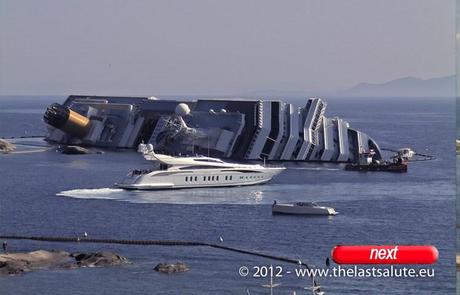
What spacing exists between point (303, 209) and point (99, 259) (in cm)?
427

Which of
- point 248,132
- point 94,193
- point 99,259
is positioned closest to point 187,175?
point 94,193

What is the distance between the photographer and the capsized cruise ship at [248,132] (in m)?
23.6

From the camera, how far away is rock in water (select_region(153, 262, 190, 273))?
10.8m

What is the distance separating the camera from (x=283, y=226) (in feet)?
46.2

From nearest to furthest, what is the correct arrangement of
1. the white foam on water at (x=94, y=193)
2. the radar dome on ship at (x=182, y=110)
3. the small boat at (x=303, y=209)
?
the small boat at (x=303, y=209) → the white foam on water at (x=94, y=193) → the radar dome on ship at (x=182, y=110)

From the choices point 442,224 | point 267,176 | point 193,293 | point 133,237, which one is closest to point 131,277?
point 193,293

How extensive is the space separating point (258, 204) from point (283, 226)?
96.0 inches

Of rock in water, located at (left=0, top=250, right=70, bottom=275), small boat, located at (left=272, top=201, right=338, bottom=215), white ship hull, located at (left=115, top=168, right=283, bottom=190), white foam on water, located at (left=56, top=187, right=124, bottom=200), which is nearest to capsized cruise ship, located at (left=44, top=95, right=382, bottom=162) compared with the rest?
white ship hull, located at (left=115, top=168, right=283, bottom=190)

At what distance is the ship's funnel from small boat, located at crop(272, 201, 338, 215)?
41.7 feet

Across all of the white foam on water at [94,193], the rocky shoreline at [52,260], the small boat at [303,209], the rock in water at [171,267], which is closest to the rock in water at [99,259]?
the rocky shoreline at [52,260]

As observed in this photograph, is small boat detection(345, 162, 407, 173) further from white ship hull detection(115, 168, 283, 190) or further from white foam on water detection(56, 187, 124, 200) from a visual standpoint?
white foam on water detection(56, 187, 124, 200)

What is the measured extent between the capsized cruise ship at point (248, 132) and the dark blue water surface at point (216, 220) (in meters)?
0.98

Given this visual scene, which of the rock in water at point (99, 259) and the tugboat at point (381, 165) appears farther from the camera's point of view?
the tugboat at point (381, 165)

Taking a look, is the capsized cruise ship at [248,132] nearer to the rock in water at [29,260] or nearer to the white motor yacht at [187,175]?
the white motor yacht at [187,175]
